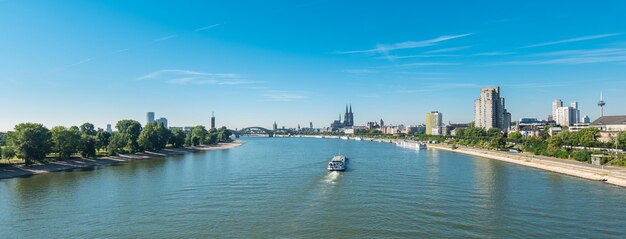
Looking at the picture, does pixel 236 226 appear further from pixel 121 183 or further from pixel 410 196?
pixel 121 183

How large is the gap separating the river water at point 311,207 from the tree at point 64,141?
19972 millimetres

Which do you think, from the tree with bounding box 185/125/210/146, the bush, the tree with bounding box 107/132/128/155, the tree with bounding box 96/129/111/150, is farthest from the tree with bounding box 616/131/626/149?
the tree with bounding box 185/125/210/146

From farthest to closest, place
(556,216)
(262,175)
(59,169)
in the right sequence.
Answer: (59,169)
(262,175)
(556,216)

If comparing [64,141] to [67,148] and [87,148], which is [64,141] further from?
[87,148]

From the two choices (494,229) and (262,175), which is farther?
(262,175)

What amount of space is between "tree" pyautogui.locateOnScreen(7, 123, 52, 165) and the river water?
33.6ft

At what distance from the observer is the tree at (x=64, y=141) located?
67375 mm

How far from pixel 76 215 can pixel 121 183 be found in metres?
16.8

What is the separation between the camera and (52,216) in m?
28.9

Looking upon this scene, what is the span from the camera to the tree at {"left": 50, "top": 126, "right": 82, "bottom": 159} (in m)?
67.4

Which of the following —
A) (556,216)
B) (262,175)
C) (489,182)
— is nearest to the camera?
(556,216)

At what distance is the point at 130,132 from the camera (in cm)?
9244

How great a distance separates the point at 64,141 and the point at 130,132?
80.4 ft

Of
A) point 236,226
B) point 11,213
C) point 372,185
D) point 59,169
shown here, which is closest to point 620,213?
point 372,185
